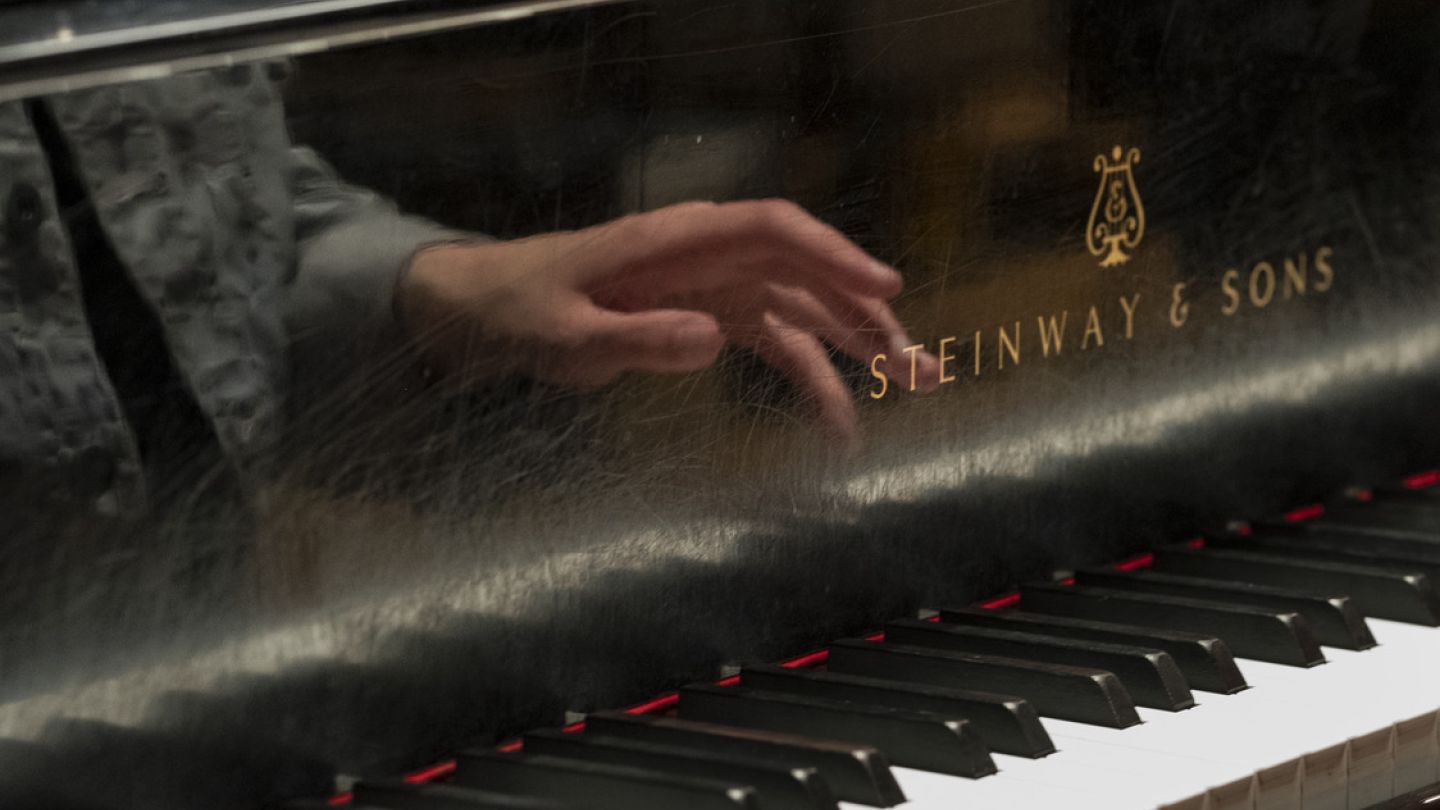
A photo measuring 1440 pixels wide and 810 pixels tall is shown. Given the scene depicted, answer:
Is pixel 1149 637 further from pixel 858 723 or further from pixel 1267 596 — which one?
pixel 858 723

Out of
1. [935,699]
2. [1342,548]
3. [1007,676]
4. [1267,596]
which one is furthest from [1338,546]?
[935,699]

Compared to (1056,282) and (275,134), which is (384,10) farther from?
(1056,282)

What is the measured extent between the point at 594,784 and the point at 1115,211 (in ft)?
3.04

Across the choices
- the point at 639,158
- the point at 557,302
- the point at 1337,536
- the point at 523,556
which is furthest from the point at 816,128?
the point at 1337,536

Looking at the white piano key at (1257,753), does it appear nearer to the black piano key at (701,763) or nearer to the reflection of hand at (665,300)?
the black piano key at (701,763)

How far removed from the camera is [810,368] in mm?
1970

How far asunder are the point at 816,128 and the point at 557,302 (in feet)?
1.08

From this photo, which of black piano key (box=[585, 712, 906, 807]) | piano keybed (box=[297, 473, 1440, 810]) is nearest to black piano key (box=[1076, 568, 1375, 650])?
piano keybed (box=[297, 473, 1440, 810])

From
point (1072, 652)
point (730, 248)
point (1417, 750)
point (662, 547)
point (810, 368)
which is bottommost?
point (1417, 750)

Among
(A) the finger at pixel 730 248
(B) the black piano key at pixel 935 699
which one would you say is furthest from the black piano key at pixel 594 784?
(A) the finger at pixel 730 248

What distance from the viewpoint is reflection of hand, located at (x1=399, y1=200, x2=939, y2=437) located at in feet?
5.56

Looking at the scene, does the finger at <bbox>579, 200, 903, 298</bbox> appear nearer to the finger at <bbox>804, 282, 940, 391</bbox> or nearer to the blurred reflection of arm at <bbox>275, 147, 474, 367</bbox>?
the finger at <bbox>804, 282, 940, 391</bbox>

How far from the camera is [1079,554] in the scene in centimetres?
229

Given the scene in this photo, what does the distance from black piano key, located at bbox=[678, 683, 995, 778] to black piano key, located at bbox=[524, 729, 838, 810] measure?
4.7 inches
